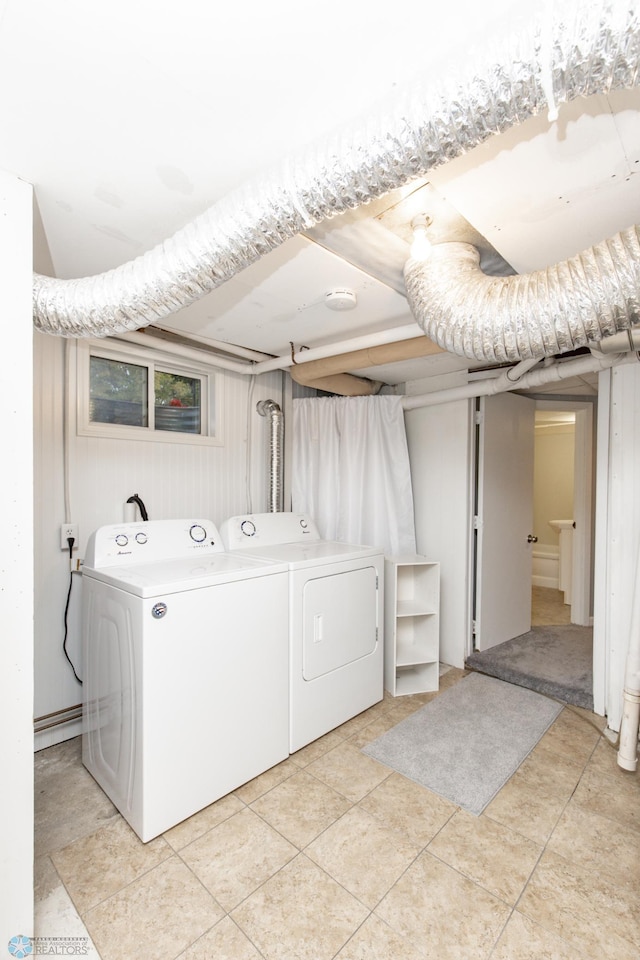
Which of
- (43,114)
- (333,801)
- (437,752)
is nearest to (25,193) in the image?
(43,114)

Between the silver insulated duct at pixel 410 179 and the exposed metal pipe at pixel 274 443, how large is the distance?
1.73m

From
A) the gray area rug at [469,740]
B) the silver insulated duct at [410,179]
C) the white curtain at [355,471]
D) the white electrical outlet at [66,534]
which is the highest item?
the silver insulated duct at [410,179]

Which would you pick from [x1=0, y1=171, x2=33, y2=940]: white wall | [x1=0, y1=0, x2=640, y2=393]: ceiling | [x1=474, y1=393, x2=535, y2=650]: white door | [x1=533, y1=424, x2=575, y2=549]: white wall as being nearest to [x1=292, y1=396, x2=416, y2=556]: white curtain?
[x1=474, y1=393, x2=535, y2=650]: white door

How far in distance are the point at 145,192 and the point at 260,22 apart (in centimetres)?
69

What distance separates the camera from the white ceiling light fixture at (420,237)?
5.08 feet

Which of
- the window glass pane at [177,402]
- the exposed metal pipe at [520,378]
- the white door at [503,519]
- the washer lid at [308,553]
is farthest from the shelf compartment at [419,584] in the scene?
the window glass pane at [177,402]

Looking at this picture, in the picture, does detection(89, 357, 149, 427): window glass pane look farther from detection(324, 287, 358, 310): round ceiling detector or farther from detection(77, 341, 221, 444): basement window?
detection(324, 287, 358, 310): round ceiling detector

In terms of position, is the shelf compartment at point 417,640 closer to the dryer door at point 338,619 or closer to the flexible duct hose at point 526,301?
the dryer door at point 338,619

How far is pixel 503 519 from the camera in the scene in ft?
11.5

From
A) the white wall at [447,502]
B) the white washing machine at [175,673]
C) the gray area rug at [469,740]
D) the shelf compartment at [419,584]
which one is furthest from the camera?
the white wall at [447,502]

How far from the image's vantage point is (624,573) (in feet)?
7.93

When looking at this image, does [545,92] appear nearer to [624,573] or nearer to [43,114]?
[43,114]

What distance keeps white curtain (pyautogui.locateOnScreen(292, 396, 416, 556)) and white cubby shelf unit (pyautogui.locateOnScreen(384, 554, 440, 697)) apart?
0.86 ft

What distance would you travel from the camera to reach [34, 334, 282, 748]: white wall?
2.28m
